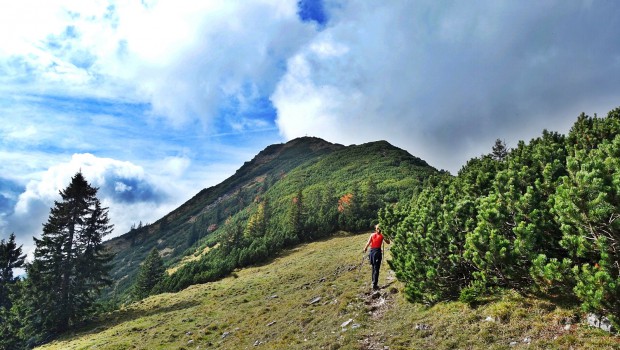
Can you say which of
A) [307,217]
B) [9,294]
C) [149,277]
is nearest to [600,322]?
[9,294]

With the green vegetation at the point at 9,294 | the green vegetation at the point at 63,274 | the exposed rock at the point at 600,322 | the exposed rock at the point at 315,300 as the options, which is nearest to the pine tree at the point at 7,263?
the green vegetation at the point at 9,294

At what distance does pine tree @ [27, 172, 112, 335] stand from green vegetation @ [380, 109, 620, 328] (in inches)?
1741

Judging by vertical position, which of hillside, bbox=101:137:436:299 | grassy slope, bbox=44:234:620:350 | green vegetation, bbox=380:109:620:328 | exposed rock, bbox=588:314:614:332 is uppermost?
hillside, bbox=101:137:436:299

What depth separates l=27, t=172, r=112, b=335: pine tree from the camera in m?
41.7

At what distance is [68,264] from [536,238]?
51786 millimetres

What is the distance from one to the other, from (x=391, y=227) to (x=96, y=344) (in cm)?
2652

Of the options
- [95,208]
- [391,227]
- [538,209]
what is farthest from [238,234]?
[538,209]

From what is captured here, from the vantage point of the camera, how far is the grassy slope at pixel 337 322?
9.70 meters

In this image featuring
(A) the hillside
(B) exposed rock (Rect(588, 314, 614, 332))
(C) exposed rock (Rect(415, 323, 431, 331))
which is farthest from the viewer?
(A) the hillside

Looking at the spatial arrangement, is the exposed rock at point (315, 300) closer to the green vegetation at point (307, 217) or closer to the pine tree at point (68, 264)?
the pine tree at point (68, 264)

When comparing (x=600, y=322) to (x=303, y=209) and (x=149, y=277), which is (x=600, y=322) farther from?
(x=303, y=209)

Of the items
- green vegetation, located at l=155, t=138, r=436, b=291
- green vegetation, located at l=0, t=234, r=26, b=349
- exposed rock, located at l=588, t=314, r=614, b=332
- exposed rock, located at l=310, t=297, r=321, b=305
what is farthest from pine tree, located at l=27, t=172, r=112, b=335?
exposed rock, located at l=588, t=314, r=614, b=332

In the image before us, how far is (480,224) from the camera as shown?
1085 centimetres

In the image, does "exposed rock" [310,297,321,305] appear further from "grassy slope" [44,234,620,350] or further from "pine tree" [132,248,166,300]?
"pine tree" [132,248,166,300]
